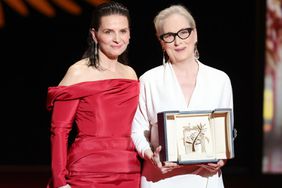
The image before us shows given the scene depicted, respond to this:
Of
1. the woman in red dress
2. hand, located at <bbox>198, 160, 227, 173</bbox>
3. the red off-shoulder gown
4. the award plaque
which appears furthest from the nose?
hand, located at <bbox>198, 160, 227, 173</bbox>

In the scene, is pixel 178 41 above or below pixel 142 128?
above

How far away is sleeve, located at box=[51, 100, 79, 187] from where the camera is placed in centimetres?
188

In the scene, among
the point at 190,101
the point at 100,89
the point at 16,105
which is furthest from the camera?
the point at 16,105

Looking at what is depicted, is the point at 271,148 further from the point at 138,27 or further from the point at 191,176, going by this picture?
the point at 191,176

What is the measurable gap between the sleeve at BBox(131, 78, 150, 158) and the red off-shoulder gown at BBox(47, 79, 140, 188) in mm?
83

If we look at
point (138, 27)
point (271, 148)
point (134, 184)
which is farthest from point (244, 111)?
point (134, 184)

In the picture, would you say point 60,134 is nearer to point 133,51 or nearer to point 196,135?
point 196,135

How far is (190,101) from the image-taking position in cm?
173

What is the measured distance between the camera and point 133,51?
13.8 ft

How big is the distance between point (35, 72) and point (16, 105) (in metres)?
0.34

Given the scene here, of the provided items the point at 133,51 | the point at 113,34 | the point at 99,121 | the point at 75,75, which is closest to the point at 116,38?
the point at 113,34

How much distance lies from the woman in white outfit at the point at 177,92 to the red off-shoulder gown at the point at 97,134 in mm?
94

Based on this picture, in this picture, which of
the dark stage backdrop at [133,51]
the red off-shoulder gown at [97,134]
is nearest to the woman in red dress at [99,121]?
the red off-shoulder gown at [97,134]

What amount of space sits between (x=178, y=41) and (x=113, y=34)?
292mm
